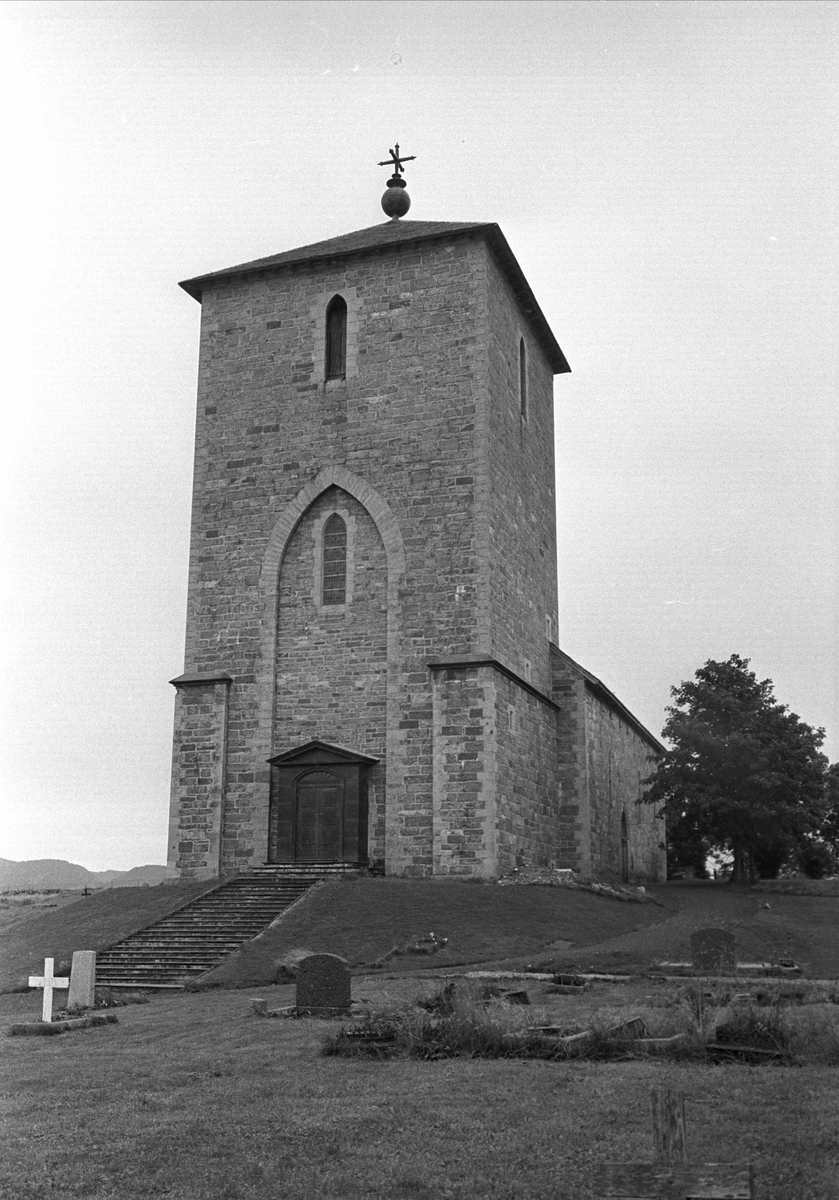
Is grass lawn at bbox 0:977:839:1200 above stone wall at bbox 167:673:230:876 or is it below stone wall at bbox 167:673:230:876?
below

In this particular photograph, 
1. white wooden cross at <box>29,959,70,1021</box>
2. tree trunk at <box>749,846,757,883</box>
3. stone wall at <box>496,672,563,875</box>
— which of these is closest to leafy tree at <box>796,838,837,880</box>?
tree trunk at <box>749,846,757,883</box>

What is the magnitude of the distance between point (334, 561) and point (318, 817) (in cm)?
686

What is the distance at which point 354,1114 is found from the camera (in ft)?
32.1

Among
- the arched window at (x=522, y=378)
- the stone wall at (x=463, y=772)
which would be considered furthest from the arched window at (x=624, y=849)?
the arched window at (x=522, y=378)

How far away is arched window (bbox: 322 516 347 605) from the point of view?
3266cm

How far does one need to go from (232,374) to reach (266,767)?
11469 millimetres

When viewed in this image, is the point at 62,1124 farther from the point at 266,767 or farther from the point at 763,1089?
the point at 266,767

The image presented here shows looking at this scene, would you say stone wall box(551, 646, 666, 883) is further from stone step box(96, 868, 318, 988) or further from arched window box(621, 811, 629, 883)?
stone step box(96, 868, 318, 988)

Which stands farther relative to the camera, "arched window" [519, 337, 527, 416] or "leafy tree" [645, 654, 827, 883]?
"leafy tree" [645, 654, 827, 883]

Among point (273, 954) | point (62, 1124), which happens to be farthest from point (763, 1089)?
point (273, 954)

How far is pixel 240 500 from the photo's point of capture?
1340 inches

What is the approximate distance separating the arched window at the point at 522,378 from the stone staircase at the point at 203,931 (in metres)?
14.9

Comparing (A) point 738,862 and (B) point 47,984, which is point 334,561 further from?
(A) point 738,862

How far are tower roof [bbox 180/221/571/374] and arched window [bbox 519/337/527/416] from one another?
4.26 ft
